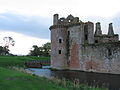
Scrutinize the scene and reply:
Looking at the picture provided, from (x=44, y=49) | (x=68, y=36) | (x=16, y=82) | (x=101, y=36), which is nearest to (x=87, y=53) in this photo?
(x=68, y=36)

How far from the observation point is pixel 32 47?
10862cm

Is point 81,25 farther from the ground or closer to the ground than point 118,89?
farther from the ground

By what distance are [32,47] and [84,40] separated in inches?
2659

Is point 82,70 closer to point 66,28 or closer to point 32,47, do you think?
point 66,28

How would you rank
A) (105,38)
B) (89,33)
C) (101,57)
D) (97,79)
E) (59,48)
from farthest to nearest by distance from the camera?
(105,38) → (59,48) → (89,33) → (101,57) → (97,79)

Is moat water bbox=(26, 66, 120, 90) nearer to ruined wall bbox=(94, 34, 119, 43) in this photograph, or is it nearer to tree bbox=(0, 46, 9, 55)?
ruined wall bbox=(94, 34, 119, 43)

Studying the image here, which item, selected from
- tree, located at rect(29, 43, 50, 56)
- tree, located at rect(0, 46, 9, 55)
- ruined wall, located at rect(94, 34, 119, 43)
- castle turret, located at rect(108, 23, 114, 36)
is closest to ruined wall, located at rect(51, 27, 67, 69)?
ruined wall, located at rect(94, 34, 119, 43)

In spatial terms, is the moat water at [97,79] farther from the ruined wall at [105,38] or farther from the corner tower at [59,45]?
the ruined wall at [105,38]

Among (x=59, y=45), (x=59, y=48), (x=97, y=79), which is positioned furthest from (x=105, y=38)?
(x=97, y=79)

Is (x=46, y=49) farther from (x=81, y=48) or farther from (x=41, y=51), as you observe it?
(x=81, y=48)

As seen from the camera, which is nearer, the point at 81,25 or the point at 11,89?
the point at 11,89

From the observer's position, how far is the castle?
3661cm

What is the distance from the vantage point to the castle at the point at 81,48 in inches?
1441

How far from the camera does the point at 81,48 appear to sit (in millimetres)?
42656
